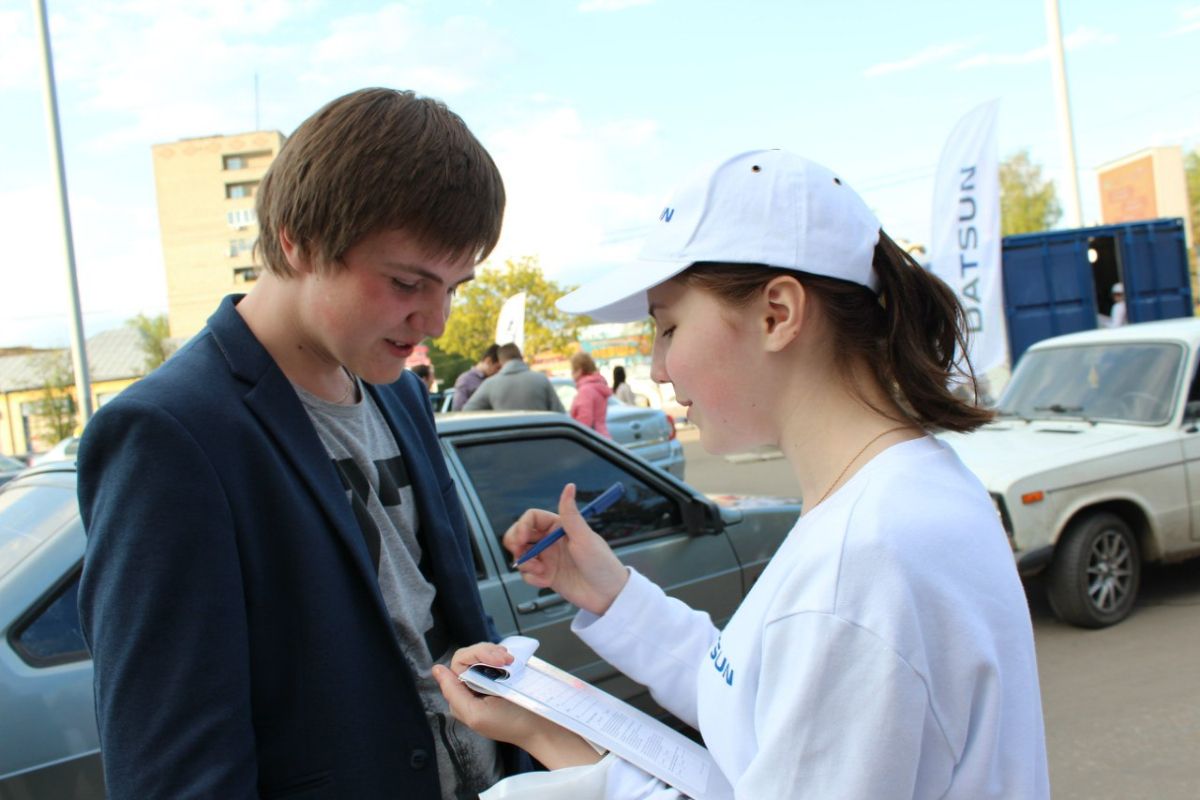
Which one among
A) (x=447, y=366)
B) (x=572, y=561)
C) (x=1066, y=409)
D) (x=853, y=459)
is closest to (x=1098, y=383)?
(x=1066, y=409)

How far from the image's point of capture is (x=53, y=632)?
225cm

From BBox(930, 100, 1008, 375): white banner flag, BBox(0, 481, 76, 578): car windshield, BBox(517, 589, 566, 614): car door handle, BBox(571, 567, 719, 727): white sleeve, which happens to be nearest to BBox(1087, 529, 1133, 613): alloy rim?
BBox(930, 100, 1008, 375): white banner flag

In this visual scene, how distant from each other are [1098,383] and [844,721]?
6.08 metres

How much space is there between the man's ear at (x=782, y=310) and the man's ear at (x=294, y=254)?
74 cm

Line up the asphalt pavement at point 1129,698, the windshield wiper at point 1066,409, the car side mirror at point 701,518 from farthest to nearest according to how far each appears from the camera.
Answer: the windshield wiper at point 1066,409, the car side mirror at point 701,518, the asphalt pavement at point 1129,698

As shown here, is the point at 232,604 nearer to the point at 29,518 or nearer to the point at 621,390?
the point at 29,518

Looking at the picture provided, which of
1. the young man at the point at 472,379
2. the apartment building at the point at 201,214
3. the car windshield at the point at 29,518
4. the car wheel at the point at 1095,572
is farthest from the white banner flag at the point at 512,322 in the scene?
the apartment building at the point at 201,214

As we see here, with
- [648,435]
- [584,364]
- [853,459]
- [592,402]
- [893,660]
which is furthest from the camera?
[648,435]

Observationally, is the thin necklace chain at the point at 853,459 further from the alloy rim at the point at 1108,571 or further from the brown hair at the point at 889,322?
the alloy rim at the point at 1108,571

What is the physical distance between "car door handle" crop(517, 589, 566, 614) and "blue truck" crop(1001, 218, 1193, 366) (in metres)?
10.6

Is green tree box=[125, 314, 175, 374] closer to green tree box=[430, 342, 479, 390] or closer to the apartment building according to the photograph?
the apartment building

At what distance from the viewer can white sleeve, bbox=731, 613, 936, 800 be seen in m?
0.96

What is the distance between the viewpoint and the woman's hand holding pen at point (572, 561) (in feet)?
5.88

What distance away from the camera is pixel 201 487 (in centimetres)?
117
